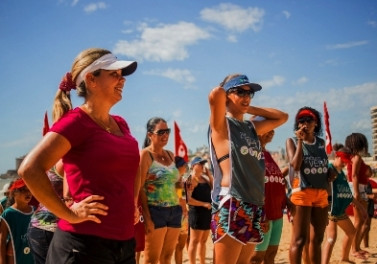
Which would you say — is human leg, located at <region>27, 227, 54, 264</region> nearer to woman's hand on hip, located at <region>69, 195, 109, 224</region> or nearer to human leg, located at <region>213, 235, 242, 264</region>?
human leg, located at <region>213, 235, 242, 264</region>

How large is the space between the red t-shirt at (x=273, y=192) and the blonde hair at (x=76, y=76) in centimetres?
294

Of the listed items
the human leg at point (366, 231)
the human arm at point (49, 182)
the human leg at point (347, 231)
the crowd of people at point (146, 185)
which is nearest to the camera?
the human arm at point (49, 182)

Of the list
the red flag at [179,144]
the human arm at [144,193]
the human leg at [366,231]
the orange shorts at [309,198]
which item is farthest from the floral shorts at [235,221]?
the red flag at [179,144]

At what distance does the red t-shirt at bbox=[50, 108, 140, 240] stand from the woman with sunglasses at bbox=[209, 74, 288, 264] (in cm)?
110

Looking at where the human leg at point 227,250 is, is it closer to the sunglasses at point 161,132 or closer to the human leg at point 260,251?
the human leg at point 260,251

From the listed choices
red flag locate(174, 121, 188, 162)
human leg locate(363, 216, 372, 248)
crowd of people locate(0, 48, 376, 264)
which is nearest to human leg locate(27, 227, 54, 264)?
crowd of people locate(0, 48, 376, 264)

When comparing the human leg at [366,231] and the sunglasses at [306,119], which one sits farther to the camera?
the human leg at [366,231]

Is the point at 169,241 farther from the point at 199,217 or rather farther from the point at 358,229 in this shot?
the point at 358,229

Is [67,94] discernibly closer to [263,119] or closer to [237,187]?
[237,187]

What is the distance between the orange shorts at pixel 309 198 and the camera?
5234mm

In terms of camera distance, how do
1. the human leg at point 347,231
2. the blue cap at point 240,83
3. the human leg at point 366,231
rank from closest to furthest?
the blue cap at point 240,83
the human leg at point 347,231
the human leg at point 366,231

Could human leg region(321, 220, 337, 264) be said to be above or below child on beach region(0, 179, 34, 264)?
below

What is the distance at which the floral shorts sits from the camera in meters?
3.30

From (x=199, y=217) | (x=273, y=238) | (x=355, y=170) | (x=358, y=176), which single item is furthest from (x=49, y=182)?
(x=358, y=176)
